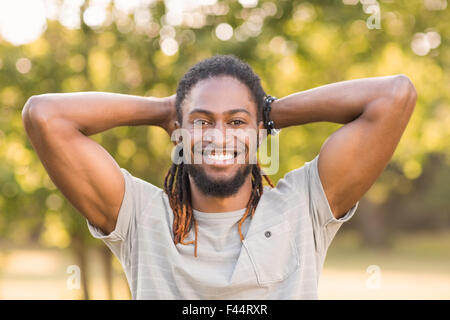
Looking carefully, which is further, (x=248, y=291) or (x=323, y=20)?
(x=323, y=20)

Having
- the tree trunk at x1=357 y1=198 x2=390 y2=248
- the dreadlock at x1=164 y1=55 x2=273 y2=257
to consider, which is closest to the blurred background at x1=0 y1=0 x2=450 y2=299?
the dreadlock at x1=164 y1=55 x2=273 y2=257

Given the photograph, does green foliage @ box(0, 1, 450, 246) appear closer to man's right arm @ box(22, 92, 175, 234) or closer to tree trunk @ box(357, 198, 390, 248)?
man's right arm @ box(22, 92, 175, 234)

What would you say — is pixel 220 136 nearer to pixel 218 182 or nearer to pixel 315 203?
pixel 218 182

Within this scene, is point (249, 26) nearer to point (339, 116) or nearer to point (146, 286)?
point (339, 116)

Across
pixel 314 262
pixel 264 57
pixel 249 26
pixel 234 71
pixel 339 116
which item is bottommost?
pixel 314 262

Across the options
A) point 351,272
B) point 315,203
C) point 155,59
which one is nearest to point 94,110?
point 315,203

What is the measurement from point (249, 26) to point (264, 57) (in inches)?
19.2

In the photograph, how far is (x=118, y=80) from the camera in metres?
7.60

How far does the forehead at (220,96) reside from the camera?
2438mm
